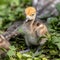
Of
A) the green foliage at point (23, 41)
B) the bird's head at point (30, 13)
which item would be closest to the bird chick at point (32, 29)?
the bird's head at point (30, 13)

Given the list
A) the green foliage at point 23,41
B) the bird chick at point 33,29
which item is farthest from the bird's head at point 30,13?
the green foliage at point 23,41

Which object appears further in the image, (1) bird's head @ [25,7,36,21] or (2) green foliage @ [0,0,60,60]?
(1) bird's head @ [25,7,36,21]

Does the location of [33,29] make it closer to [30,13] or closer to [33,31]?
[33,31]

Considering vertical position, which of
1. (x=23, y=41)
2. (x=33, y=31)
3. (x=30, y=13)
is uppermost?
(x=30, y=13)

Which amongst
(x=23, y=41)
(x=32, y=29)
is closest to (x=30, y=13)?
(x=32, y=29)

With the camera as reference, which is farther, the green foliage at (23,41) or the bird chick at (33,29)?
the bird chick at (33,29)

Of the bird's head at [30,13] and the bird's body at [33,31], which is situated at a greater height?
the bird's head at [30,13]

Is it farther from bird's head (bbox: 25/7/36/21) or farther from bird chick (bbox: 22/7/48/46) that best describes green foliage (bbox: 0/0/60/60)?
bird's head (bbox: 25/7/36/21)

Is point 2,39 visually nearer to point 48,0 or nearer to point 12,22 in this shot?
point 12,22

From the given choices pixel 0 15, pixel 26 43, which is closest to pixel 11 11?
pixel 0 15

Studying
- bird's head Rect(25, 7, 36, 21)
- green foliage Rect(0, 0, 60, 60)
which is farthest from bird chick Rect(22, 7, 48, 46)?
green foliage Rect(0, 0, 60, 60)

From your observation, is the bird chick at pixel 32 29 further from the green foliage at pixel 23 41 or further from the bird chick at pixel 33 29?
the green foliage at pixel 23 41

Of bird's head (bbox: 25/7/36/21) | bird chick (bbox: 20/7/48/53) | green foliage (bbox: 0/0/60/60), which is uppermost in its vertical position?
bird's head (bbox: 25/7/36/21)

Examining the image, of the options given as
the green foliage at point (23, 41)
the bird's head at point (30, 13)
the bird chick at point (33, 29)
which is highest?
the bird's head at point (30, 13)
